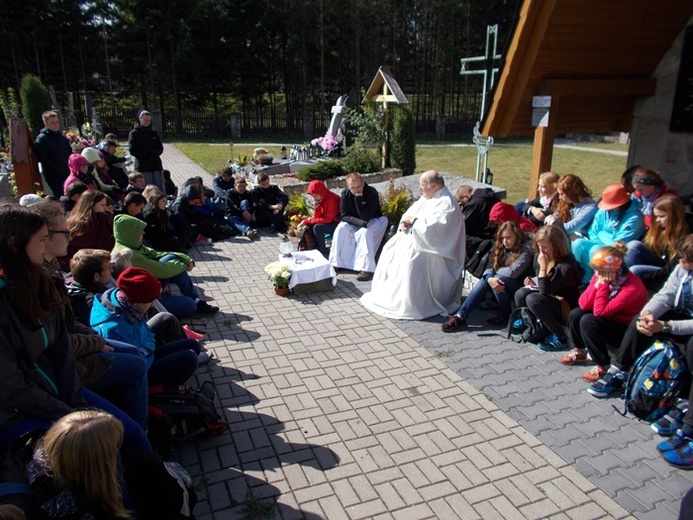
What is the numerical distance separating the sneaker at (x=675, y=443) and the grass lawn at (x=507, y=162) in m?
9.33

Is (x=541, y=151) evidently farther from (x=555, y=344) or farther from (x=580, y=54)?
(x=555, y=344)

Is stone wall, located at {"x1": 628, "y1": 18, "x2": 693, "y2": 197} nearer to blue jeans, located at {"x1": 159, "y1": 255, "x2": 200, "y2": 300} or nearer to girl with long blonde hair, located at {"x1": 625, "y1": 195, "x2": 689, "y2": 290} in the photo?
girl with long blonde hair, located at {"x1": 625, "y1": 195, "x2": 689, "y2": 290}

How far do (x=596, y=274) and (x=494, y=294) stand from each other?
56.8 inches

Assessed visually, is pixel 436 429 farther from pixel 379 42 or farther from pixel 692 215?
pixel 379 42

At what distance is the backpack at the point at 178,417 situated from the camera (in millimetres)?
3893

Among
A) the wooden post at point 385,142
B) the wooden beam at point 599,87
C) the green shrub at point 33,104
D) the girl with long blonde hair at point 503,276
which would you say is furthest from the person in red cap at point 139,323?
the green shrub at point 33,104

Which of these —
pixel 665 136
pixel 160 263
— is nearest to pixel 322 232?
pixel 160 263

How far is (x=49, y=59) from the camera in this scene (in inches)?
1190

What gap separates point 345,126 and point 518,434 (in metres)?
13.5

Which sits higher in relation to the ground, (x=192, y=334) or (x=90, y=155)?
(x=90, y=155)

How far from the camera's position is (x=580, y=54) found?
6.97 meters

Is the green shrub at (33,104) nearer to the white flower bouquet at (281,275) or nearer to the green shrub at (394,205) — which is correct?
the green shrub at (394,205)

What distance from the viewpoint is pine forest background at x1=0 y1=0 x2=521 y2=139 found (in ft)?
97.1

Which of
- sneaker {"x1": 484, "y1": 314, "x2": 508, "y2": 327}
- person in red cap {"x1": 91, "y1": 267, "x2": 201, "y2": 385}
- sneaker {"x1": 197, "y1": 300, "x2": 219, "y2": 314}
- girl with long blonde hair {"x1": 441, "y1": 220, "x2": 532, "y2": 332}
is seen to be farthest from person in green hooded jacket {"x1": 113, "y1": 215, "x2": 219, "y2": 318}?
sneaker {"x1": 484, "y1": 314, "x2": 508, "y2": 327}
